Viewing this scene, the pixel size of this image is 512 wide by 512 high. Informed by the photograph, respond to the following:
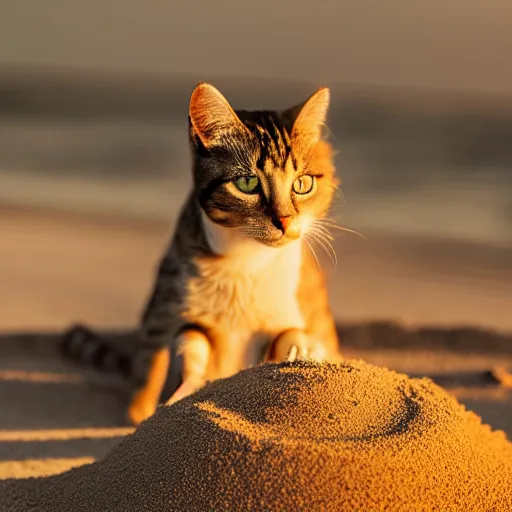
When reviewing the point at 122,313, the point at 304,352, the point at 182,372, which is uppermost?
the point at 304,352

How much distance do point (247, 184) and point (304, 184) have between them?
161 mm

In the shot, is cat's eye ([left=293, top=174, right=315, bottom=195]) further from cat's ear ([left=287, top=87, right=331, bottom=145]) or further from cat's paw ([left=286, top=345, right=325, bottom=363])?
cat's paw ([left=286, top=345, right=325, bottom=363])

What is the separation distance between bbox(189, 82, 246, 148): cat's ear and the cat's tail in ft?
4.38

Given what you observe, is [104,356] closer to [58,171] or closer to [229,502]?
[229,502]

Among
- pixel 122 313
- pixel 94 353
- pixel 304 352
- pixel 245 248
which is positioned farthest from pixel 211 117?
pixel 122 313

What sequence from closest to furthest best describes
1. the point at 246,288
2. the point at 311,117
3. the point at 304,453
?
the point at 304,453 < the point at 311,117 < the point at 246,288

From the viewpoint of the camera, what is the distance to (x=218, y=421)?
171 centimetres

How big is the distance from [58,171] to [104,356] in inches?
156

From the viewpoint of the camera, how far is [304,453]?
5.17ft

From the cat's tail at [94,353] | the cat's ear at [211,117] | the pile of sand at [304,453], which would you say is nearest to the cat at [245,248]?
the cat's ear at [211,117]

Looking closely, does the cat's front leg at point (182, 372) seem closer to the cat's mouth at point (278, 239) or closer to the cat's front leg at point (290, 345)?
the cat's front leg at point (290, 345)

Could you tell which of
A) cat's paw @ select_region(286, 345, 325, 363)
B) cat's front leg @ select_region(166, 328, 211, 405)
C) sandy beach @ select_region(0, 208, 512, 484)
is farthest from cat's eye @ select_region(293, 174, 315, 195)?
sandy beach @ select_region(0, 208, 512, 484)

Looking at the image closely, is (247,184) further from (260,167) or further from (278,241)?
(278,241)

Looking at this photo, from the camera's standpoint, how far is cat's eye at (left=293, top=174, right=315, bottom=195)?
2.26 m
